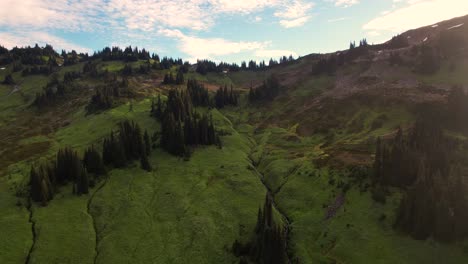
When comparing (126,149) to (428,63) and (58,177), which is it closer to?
(58,177)

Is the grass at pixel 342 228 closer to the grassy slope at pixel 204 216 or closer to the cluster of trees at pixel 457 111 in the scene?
the grassy slope at pixel 204 216

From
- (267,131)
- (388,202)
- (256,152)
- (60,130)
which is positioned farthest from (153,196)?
(60,130)

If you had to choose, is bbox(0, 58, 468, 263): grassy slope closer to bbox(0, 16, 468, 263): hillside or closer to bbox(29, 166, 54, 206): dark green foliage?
A: bbox(0, 16, 468, 263): hillside

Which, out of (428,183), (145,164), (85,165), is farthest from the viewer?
(145,164)

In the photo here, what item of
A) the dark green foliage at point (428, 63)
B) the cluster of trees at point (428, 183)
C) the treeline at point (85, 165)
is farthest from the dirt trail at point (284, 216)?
the dark green foliage at point (428, 63)

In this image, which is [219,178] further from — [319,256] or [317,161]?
[319,256]

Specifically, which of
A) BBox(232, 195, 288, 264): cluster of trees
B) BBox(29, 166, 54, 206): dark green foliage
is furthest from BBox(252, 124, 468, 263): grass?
BBox(29, 166, 54, 206): dark green foliage

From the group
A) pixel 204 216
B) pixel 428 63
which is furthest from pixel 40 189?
pixel 428 63
